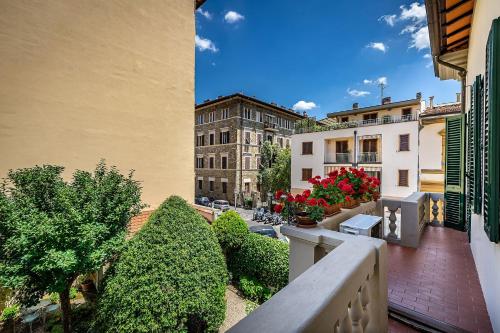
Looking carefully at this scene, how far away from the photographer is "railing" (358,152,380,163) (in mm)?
19203

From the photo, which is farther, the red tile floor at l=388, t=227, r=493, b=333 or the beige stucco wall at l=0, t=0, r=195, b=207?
the beige stucco wall at l=0, t=0, r=195, b=207

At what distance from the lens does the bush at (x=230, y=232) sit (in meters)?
9.38

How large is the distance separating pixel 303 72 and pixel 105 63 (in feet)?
54.1

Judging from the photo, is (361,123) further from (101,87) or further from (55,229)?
(55,229)

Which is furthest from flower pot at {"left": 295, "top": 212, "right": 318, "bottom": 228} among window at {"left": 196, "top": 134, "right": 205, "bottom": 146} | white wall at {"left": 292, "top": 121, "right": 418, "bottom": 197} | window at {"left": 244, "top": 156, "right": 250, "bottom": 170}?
window at {"left": 196, "top": 134, "right": 205, "bottom": 146}

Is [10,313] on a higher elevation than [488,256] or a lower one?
lower

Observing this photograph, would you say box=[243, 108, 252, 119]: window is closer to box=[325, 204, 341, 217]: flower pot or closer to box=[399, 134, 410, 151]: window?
box=[399, 134, 410, 151]: window

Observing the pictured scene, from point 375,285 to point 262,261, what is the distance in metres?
7.31

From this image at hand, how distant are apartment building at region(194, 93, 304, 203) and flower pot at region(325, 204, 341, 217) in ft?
71.4

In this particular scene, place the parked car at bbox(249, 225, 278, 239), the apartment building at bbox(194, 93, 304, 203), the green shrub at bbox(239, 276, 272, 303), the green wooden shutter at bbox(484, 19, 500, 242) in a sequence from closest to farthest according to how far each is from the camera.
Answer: the green wooden shutter at bbox(484, 19, 500, 242), the green shrub at bbox(239, 276, 272, 303), the parked car at bbox(249, 225, 278, 239), the apartment building at bbox(194, 93, 304, 203)

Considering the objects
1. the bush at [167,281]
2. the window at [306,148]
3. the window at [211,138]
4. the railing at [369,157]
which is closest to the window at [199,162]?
the window at [211,138]

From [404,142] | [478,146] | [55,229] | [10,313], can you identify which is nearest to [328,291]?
[478,146]

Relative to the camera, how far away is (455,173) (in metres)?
5.42

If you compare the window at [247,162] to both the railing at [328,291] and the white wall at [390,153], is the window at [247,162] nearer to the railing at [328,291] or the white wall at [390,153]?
the white wall at [390,153]
